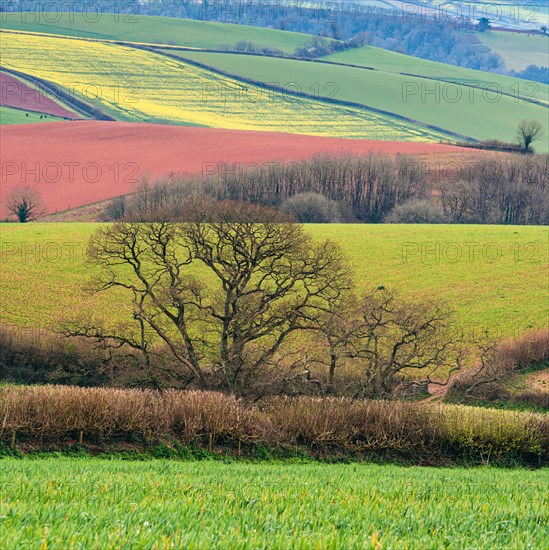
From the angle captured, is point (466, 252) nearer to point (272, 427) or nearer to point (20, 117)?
point (272, 427)

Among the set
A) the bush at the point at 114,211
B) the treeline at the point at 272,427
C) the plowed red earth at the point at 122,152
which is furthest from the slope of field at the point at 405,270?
the treeline at the point at 272,427

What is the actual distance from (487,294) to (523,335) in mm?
9245

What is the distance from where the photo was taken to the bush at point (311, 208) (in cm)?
9250

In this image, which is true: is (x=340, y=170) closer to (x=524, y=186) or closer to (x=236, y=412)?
(x=524, y=186)

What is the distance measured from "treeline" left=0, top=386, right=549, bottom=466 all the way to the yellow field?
115m

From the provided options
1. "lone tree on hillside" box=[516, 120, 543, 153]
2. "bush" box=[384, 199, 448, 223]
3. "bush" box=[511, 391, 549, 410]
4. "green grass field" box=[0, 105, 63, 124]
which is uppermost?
"lone tree on hillside" box=[516, 120, 543, 153]

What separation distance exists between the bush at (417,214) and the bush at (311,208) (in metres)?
6.83

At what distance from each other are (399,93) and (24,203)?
106196mm

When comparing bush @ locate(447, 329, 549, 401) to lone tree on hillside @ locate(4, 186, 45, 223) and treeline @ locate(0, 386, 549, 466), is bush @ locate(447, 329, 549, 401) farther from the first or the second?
lone tree on hillside @ locate(4, 186, 45, 223)

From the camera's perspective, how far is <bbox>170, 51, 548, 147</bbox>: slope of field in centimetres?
16662

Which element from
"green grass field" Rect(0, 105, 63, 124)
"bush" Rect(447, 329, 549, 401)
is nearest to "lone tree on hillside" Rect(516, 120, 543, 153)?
"green grass field" Rect(0, 105, 63, 124)

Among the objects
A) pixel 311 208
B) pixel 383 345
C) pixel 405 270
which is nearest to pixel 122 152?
pixel 311 208

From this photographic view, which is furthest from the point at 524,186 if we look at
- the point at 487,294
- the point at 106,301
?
the point at 106,301

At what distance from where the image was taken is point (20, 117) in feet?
448
